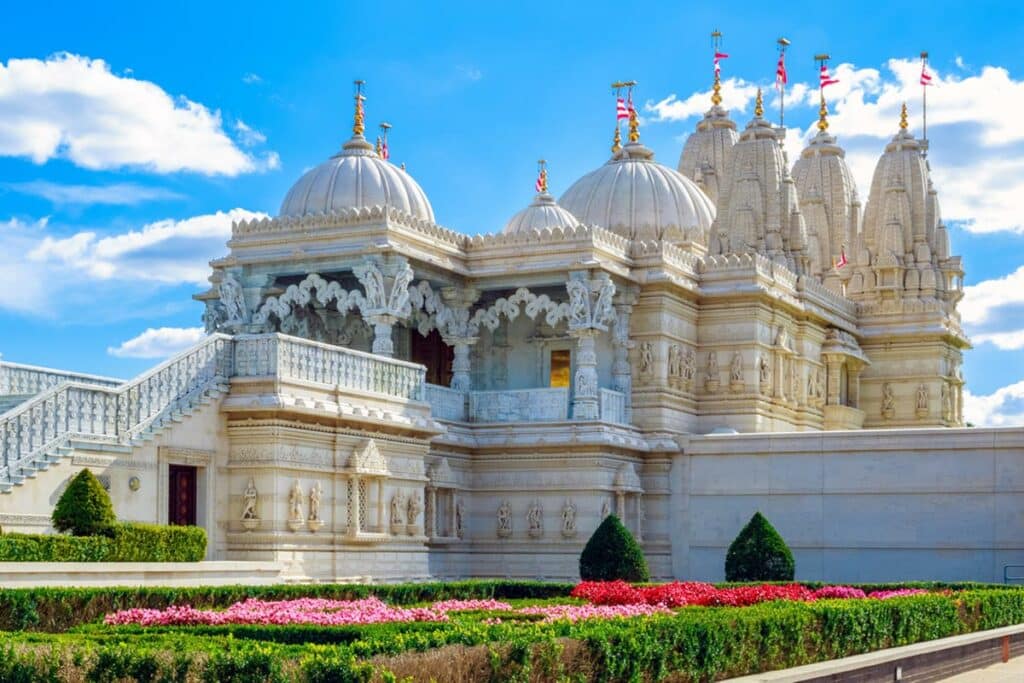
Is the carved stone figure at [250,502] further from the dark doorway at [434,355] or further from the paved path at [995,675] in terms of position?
the dark doorway at [434,355]

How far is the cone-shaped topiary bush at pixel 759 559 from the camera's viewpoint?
95.0ft

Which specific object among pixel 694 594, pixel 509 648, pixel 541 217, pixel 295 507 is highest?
pixel 541 217

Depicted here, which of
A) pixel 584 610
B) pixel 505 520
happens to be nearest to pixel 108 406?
pixel 584 610

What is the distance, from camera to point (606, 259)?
113ft

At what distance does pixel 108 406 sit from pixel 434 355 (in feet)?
50.1

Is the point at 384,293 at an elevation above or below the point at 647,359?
above

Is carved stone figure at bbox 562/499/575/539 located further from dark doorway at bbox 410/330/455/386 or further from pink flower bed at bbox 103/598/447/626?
pink flower bed at bbox 103/598/447/626

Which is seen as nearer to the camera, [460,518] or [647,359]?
[460,518]

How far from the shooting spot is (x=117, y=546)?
65.9 feet

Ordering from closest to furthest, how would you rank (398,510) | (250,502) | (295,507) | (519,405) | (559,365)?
(250,502)
(295,507)
(398,510)
(519,405)
(559,365)

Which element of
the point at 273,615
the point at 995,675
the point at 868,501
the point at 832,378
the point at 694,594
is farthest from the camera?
the point at 832,378

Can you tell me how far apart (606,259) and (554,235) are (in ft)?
4.05

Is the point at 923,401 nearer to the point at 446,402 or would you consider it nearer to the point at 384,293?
the point at 446,402

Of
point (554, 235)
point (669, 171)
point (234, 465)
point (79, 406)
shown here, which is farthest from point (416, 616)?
point (669, 171)
